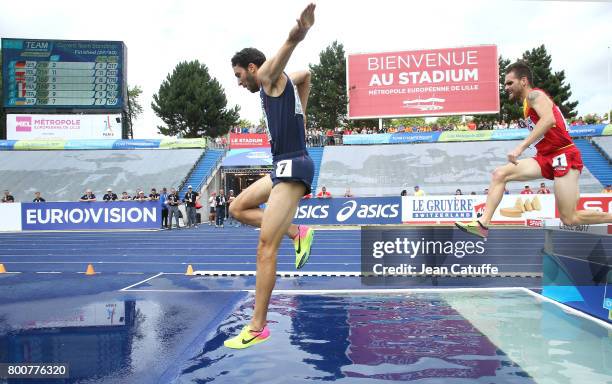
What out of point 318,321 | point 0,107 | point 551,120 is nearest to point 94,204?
point 318,321

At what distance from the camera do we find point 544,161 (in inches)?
193

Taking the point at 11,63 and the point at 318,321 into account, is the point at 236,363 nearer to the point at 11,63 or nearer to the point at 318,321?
the point at 318,321

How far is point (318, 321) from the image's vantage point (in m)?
5.50

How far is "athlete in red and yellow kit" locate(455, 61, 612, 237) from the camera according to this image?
15.4 ft

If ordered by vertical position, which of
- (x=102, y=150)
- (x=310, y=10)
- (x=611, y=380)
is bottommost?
(x=611, y=380)

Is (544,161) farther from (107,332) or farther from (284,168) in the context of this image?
(107,332)

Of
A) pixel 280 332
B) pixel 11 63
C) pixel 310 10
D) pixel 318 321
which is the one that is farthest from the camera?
pixel 11 63

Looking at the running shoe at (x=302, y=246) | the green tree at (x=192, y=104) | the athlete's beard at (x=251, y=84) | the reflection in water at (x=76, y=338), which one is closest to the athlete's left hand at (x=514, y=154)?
the running shoe at (x=302, y=246)

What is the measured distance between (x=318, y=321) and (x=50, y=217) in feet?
60.4

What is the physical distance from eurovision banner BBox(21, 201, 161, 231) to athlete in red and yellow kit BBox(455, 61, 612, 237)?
18.0 m

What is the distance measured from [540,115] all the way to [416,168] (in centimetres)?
2429

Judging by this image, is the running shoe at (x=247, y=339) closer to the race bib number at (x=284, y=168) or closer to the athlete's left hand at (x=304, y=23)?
the race bib number at (x=284, y=168)

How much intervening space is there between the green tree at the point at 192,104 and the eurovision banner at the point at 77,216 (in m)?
31.1

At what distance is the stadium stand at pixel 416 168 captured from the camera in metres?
26.4
